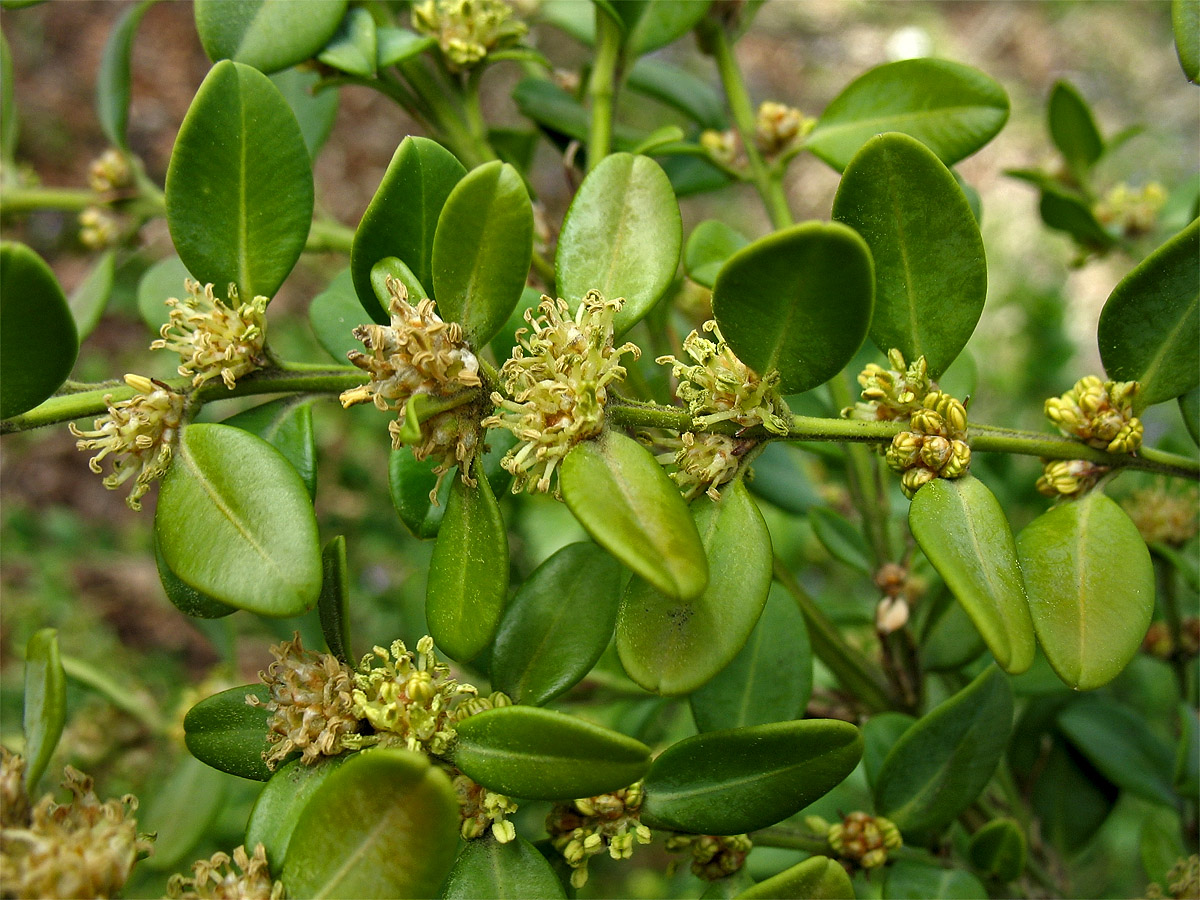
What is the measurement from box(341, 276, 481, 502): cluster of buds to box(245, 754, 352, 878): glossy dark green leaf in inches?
→ 12.8

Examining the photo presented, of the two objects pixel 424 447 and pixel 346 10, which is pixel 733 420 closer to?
pixel 424 447

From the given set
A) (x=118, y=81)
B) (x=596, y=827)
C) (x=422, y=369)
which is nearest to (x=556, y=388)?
(x=422, y=369)

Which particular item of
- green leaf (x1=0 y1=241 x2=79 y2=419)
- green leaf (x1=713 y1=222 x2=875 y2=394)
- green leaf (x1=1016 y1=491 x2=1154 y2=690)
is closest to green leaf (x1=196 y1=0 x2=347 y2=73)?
green leaf (x1=0 y1=241 x2=79 y2=419)

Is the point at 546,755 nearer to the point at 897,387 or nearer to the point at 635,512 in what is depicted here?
the point at 635,512

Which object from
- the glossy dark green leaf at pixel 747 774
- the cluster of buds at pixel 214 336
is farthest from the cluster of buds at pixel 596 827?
the cluster of buds at pixel 214 336

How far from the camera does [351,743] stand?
910 mm

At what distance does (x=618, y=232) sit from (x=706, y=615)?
408 mm

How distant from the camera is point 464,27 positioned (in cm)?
129

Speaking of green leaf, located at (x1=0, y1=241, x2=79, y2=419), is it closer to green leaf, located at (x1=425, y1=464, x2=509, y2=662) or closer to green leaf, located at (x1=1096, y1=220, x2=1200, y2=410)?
green leaf, located at (x1=425, y1=464, x2=509, y2=662)

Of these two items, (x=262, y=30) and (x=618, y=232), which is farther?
(x=262, y=30)

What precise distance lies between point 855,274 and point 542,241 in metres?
0.64

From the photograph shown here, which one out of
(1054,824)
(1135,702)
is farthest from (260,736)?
(1135,702)

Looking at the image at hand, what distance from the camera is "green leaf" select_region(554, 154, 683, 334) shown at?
3.15 ft

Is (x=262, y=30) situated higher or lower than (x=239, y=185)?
higher
